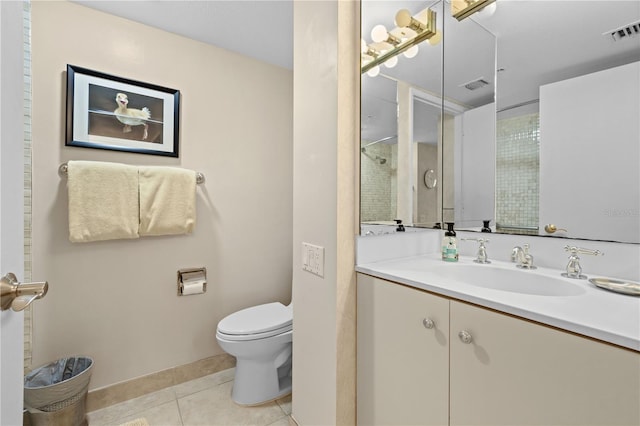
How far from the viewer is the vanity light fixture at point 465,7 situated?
4.12 ft

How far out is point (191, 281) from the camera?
1.93 metres

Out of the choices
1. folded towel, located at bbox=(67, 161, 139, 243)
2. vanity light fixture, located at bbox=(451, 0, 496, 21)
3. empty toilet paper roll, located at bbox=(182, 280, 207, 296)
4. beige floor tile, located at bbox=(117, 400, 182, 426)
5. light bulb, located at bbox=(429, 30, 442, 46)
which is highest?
vanity light fixture, located at bbox=(451, 0, 496, 21)

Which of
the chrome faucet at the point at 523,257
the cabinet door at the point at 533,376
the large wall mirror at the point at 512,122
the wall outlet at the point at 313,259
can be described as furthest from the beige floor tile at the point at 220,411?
the chrome faucet at the point at 523,257

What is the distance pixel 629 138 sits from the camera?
0.94 m

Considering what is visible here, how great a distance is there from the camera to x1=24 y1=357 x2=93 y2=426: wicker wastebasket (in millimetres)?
1356

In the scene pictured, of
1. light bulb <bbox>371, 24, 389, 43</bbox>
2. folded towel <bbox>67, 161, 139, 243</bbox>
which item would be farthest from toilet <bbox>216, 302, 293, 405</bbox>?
light bulb <bbox>371, 24, 389, 43</bbox>

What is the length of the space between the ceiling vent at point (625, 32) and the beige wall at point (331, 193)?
867 millimetres

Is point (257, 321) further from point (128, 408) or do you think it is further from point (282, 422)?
point (128, 408)

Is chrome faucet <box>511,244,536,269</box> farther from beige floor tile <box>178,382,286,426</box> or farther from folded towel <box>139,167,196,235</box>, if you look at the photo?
folded towel <box>139,167,196,235</box>

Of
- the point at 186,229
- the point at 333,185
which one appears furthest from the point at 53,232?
the point at 333,185

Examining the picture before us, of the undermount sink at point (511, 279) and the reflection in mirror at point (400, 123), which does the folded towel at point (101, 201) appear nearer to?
the reflection in mirror at point (400, 123)

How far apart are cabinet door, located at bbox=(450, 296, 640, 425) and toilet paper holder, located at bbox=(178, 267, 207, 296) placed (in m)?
1.63

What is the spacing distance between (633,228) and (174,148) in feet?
7.42

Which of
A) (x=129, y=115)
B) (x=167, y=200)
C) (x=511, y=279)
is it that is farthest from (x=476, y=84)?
(x=129, y=115)
